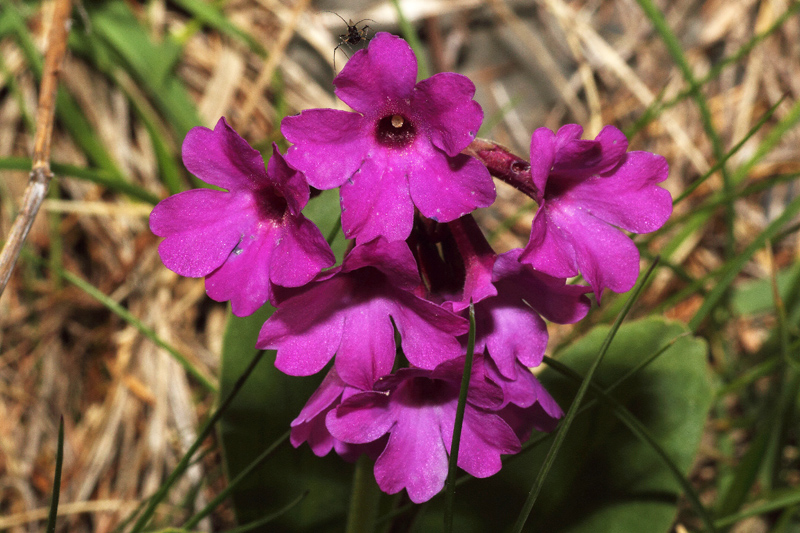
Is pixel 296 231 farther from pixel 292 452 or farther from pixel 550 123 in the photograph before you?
pixel 550 123

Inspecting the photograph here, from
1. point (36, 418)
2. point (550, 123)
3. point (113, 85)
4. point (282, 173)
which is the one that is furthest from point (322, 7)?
point (282, 173)

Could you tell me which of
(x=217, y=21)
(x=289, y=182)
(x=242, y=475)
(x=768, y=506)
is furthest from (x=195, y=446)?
(x=217, y=21)

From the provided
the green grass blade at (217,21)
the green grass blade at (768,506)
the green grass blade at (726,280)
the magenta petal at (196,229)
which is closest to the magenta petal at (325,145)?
the magenta petal at (196,229)

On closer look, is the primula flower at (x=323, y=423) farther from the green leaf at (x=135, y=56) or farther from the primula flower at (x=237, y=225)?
the green leaf at (x=135, y=56)

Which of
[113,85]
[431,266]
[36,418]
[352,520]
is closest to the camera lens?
[431,266]

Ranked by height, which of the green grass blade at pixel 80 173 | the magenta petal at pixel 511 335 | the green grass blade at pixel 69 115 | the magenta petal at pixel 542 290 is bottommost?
the magenta petal at pixel 511 335

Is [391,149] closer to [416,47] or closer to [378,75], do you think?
[378,75]
